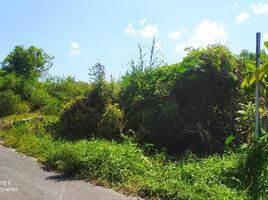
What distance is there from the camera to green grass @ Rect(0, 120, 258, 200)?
6887 millimetres

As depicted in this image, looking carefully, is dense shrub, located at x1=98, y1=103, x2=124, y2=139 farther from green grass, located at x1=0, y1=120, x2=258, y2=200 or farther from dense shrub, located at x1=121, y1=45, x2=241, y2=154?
green grass, located at x1=0, y1=120, x2=258, y2=200

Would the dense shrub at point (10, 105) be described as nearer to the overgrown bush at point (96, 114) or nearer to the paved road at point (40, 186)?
the overgrown bush at point (96, 114)

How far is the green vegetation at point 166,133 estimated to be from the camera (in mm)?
7297

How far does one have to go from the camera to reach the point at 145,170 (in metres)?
8.17

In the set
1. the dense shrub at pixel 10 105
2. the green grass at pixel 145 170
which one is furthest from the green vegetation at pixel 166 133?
the dense shrub at pixel 10 105

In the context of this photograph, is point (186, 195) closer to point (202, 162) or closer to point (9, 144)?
point (202, 162)

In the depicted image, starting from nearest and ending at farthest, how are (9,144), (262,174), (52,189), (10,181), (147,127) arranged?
(262,174) → (52,189) → (10,181) → (147,127) → (9,144)

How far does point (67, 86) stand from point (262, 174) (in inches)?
567

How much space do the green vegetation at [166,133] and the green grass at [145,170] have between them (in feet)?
0.06

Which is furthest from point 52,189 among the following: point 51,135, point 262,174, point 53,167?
point 51,135

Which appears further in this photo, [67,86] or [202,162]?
[67,86]

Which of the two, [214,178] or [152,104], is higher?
[152,104]

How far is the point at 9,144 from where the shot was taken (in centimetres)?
1231

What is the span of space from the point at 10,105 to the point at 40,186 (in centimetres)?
1229
